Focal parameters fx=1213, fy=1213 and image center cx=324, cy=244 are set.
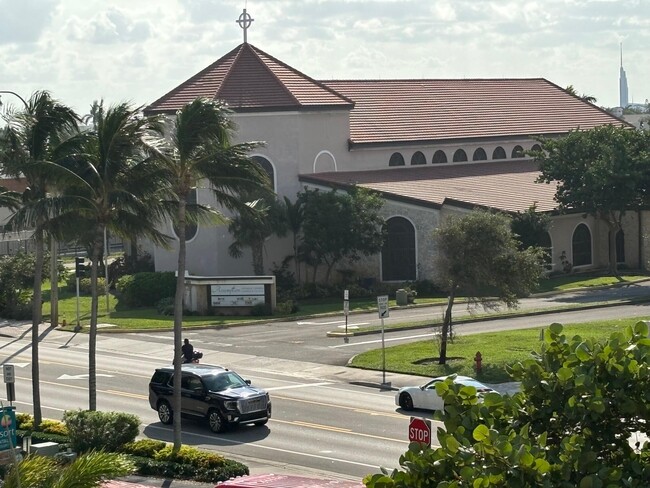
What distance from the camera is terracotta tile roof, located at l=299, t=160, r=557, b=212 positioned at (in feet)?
203

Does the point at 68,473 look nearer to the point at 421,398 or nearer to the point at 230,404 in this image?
the point at 230,404

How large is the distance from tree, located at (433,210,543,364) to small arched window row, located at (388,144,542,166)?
3026cm

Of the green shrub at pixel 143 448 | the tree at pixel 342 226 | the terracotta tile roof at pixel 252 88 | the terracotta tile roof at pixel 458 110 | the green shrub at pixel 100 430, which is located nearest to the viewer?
the green shrub at pixel 143 448

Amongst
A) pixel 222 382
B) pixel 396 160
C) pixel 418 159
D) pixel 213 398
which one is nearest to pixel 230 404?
pixel 213 398

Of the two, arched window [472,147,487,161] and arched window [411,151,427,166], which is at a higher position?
arched window [472,147,487,161]

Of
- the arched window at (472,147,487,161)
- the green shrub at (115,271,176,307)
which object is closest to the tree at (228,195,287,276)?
the green shrub at (115,271,176,307)

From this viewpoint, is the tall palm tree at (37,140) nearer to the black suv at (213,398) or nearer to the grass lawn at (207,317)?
the black suv at (213,398)

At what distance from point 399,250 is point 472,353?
21.1 metres

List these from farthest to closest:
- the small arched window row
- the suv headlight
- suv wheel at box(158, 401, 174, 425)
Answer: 1. the small arched window row
2. suv wheel at box(158, 401, 174, 425)
3. the suv headlight

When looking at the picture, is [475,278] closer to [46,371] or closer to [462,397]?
[46,371]

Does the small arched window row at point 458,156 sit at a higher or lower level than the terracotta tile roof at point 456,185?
higher

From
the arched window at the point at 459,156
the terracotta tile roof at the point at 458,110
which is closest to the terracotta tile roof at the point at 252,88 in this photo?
the terracotta tile roof at the point at 458,110

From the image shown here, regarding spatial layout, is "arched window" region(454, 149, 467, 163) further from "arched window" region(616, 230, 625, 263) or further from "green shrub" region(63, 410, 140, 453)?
"green shrub" region(63, 410, 140, 453)

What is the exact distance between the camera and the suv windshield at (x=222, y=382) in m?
31.0
